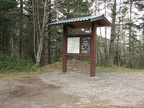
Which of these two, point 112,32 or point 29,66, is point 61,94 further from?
point 112,32

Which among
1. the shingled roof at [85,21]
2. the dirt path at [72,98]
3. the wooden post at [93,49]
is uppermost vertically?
the shingled roof at [85,21]

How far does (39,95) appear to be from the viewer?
187 inches

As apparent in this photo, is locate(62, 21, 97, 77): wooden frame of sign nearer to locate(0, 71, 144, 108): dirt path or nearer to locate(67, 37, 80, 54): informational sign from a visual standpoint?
locate(67, 37, 80, 54): informational sign

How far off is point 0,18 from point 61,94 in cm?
890

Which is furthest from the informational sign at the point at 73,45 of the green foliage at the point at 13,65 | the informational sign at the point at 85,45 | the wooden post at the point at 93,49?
the green foliage at the point at 13,65

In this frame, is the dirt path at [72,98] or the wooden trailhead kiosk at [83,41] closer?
the dirt path at [72,98]

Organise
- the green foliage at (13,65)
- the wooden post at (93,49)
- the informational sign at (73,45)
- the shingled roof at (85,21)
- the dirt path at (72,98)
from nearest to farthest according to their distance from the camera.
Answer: the dirt path at (72,98) → the shingled roof at (85,21) → the wooden post at (93,49) → the informational sign at (73,45) → the green foliage at (13,65)

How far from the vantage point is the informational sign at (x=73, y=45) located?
8148 millimetres

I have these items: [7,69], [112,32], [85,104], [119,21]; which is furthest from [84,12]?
[85,104]

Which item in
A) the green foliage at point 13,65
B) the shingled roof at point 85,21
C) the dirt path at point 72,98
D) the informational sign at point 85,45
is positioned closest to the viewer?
the dirt path at point 72,98

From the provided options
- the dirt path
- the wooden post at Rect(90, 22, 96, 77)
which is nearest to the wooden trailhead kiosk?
the wooden post at Rect(90, 22, 96, 77)

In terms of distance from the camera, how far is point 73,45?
27.2 feet

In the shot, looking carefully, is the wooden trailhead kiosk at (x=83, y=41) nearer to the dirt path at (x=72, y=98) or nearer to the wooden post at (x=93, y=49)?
the wooden post at (x=93, y=49)

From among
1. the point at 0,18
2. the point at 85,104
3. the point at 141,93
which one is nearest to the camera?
the point at 85,104
